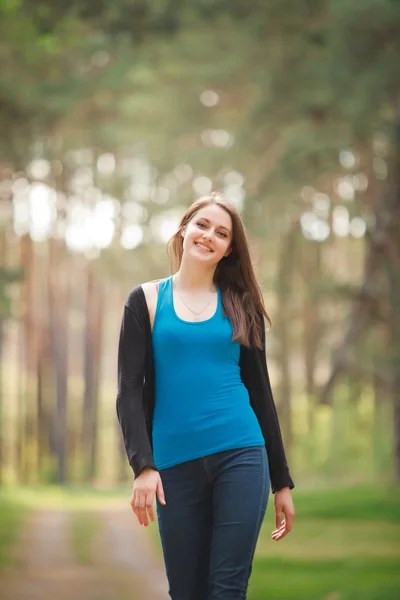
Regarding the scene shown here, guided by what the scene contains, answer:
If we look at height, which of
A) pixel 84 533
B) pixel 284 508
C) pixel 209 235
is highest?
pixel 209 235

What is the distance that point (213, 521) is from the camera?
340 cm

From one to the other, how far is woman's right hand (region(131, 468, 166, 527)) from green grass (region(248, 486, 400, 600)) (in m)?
4.45

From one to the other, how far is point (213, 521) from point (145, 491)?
0.31 metres

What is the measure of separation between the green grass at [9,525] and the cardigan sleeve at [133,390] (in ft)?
22.9

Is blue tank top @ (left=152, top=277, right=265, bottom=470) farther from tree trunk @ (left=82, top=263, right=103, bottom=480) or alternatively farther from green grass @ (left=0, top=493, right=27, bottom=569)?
tree trunk @ (left=82, top=263, right=103, bottom=480)

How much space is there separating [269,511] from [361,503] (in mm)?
1309

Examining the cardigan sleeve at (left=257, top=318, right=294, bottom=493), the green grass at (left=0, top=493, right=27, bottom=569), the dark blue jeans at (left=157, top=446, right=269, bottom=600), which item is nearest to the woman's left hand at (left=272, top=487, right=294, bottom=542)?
the cardigan sleeve at (left=257, top=318, right=294, bottom=493)

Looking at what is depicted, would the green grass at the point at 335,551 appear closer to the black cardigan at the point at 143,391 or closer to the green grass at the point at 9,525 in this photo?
the green grass at the point at 9,525

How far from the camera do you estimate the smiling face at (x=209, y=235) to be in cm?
354

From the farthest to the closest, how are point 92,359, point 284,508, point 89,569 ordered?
point 92,359 → point 89,569 → point 284,508

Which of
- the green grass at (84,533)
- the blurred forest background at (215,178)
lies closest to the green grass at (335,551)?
the blurred forest background at (215,178)

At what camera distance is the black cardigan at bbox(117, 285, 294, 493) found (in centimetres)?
329

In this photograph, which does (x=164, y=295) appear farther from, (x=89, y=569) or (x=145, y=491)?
(x=89, y=569)

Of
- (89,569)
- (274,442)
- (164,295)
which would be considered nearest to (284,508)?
(274,442)
